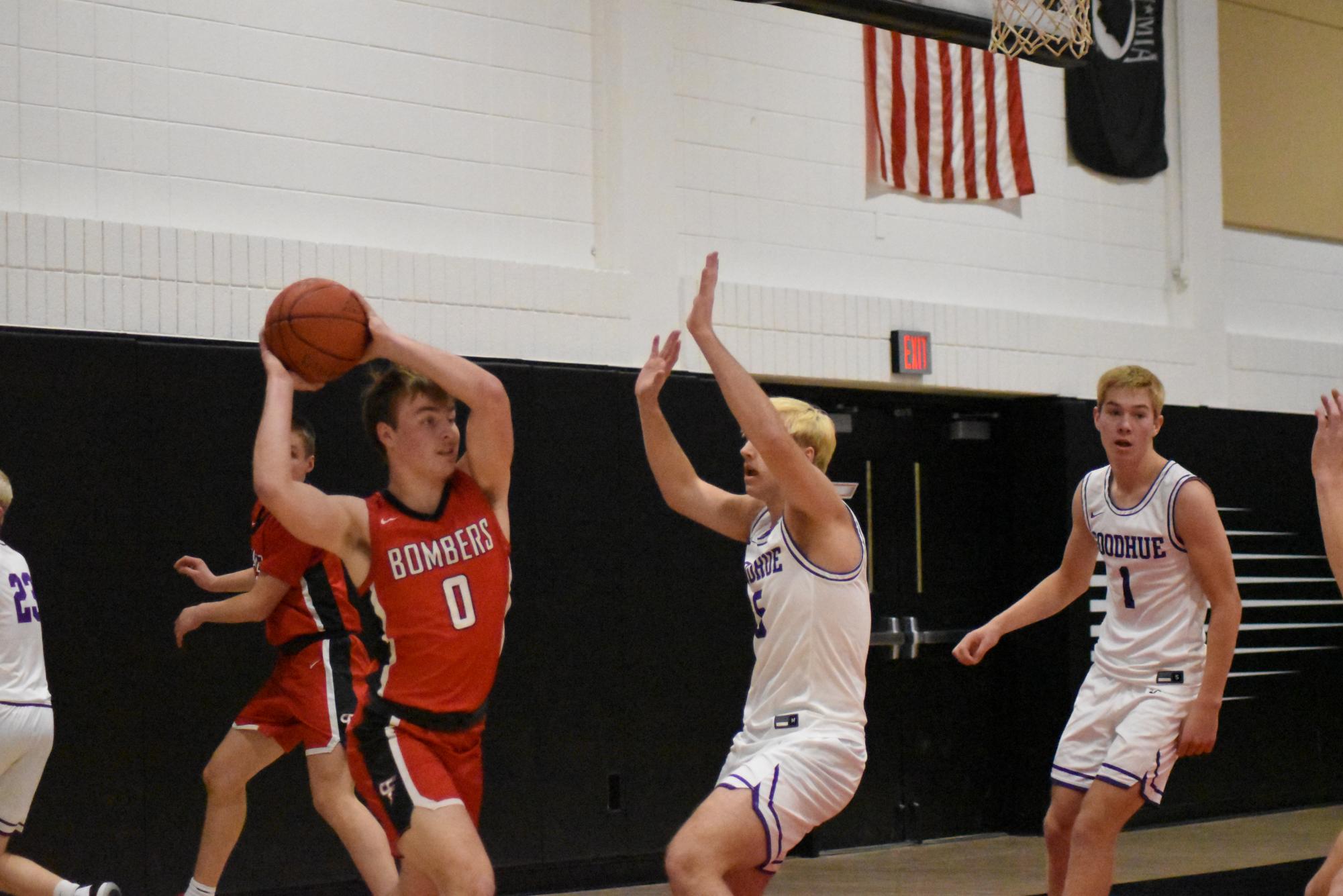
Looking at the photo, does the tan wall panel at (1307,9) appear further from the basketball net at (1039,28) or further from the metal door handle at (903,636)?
the metal door handle at (903,636)

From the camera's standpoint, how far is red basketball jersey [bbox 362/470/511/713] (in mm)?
3443

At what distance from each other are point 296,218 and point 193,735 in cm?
218

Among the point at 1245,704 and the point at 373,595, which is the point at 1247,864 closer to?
the point at 1245,704

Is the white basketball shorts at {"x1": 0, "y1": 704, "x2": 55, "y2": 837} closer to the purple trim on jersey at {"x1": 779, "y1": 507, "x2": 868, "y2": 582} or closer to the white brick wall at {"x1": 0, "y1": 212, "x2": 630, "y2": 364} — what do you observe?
the white brick wall at {"x1": 0, "y1": 212, "x2": 630, "y2": 364}

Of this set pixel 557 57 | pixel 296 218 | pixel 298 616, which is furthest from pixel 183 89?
pixel 298 616

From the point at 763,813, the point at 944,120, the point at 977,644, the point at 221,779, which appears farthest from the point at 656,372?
the point at 944,120

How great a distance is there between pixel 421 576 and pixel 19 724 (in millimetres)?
2100

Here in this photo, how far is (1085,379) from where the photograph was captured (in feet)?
28.6

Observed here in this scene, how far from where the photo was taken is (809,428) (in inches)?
150

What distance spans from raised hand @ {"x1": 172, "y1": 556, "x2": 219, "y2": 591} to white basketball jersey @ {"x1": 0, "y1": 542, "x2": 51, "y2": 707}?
2.31 ft

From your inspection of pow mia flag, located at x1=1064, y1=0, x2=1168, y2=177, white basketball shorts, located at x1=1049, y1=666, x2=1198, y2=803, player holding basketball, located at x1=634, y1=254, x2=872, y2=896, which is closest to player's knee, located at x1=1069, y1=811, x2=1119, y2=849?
white basketball shorts, located at x1=1049, y1=666, x2=1198, y2=803

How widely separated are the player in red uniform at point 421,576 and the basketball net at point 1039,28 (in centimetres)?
316

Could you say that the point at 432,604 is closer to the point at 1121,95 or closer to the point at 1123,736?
the point at 1123,736

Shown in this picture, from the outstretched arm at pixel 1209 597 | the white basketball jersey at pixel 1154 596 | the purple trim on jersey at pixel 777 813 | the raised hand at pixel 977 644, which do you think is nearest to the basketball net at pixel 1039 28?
the white basketball jersey at pixel 1154 596
